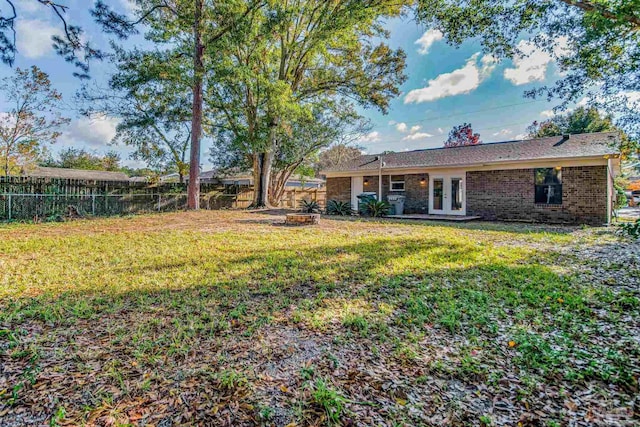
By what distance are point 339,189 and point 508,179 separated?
325 inches

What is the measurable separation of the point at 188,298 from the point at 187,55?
13.2 m

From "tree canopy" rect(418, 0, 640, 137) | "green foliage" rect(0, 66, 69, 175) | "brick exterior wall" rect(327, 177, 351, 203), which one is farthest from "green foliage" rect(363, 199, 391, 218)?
"green foliage" rect(0, 66, 69, 175)

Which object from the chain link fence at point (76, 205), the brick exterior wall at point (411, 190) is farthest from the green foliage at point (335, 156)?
the chain link fence at point (76, 205)

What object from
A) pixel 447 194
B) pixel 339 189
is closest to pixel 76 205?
pixel 339 189

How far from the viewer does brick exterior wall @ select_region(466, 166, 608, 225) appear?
35.6ft

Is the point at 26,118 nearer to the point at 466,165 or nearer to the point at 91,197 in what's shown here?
the point at 91,197

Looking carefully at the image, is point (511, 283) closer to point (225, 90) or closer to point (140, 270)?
point (140, 270)

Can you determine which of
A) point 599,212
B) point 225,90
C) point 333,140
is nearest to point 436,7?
point 599,212

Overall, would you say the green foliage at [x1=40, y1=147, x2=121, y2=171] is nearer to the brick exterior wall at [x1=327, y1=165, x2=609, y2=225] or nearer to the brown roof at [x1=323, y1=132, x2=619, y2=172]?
the brown roof at [x1=323, y1=132, x2=619, y2=172]

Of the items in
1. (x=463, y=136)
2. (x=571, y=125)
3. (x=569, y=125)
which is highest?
(x=463, y=136)

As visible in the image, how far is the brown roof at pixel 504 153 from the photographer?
1124 centimetres

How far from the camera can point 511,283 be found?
4406 mm

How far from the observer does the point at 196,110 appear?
13.8 m

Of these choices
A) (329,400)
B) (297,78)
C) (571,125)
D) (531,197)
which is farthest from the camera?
(571,125)
